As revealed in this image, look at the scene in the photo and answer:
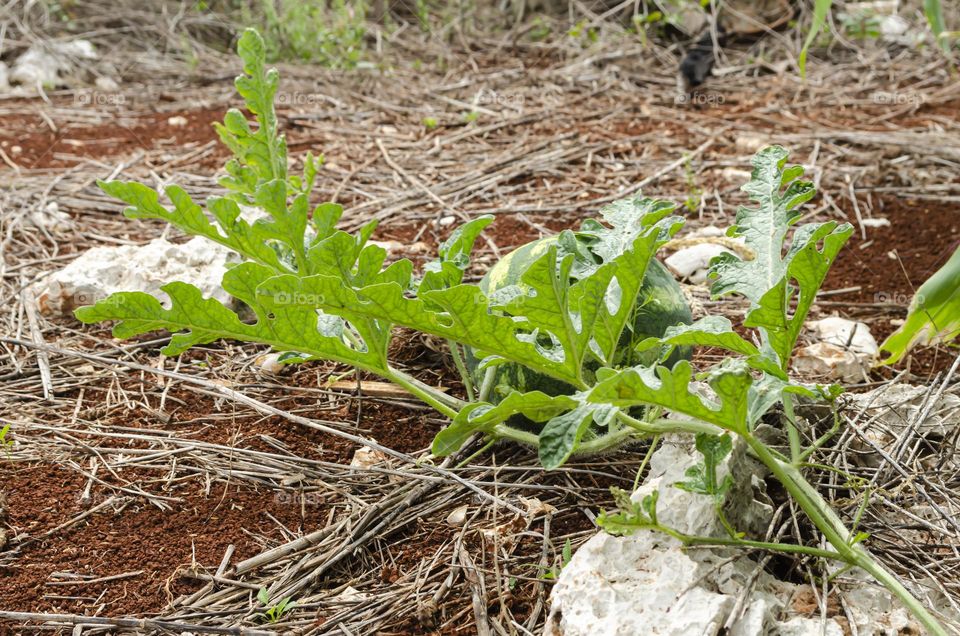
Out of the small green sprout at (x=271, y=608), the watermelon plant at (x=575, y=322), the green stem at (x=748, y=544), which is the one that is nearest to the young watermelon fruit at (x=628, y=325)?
the watermelon plant at (x=575, y=322)

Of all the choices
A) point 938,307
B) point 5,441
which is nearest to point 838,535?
point 938,307

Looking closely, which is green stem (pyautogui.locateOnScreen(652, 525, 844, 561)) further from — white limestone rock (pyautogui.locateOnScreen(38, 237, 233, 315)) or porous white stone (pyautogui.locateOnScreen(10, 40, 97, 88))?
porous white stone (pyautogui.locateOnScreen(10, 40, 97, 88))

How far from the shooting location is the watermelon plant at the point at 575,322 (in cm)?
153

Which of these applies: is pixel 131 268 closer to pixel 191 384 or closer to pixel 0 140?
pixel 191 384

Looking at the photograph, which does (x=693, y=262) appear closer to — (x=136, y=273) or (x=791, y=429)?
(x=791, y=429)

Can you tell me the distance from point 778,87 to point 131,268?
13.8 feet

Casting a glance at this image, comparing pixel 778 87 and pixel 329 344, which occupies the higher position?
pixel 329 344

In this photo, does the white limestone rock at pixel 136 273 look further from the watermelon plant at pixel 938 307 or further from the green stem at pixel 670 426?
the watermelon plant at pixel 938 307

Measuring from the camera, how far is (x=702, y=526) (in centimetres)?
162

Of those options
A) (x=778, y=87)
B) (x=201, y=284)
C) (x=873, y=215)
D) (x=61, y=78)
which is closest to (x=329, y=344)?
(x=201, y=284)

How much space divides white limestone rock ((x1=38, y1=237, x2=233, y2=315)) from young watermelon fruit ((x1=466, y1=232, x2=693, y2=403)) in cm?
102

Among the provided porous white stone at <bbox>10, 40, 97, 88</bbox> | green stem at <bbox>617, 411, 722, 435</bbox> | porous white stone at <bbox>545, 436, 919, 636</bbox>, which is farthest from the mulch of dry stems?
porous white stone at <bbox>10, 40, 97, 88</bbox>

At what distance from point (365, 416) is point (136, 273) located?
0.99m

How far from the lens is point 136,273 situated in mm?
2768
